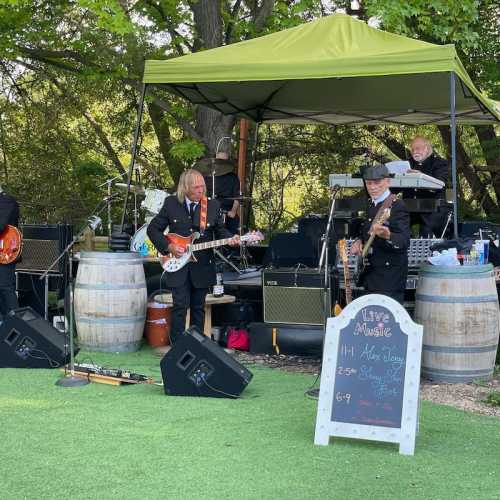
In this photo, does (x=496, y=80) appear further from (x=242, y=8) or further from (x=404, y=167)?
(x=404, y=167)

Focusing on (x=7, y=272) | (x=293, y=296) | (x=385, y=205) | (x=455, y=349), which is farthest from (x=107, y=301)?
(x=455, y=349)

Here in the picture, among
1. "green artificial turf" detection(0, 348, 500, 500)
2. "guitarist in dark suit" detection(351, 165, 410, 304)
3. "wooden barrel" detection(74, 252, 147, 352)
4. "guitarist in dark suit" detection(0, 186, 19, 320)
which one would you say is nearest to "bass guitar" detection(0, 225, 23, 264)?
"guitarist in dark suit" detection(0, 186, 19, 320)

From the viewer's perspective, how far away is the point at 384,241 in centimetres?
587

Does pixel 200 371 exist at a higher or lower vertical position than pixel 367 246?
lower

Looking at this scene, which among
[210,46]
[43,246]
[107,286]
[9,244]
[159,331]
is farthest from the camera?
[210,46]

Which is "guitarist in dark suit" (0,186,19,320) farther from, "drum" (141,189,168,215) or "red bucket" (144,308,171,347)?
"drum" (141,189,168,215)

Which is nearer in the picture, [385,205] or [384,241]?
[385,205]

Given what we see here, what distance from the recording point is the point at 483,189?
14164 millimetres

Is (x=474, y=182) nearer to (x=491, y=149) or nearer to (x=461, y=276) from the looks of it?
(x=491, y=149)

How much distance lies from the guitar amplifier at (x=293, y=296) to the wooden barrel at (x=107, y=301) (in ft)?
3.96

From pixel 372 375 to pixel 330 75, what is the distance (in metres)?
3.01

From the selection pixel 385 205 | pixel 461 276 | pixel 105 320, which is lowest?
pixel 105 320

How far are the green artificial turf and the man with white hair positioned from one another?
294cm

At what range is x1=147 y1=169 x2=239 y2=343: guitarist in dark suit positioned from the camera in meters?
6.75
